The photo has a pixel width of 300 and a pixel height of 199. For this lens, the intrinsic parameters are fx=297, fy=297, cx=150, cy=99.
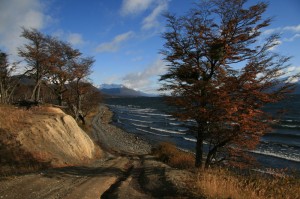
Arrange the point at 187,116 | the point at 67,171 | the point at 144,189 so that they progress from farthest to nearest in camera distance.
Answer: the point at 187,116 → the point at 67,171 → the point at 144,189

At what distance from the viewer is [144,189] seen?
12.3 m

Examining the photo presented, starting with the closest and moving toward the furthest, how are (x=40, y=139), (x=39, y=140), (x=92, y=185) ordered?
1. (x=92, y=185)
2. (x=39, y=140)
3. (x=40, y=139)

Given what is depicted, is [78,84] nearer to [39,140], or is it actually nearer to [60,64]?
[60,64]

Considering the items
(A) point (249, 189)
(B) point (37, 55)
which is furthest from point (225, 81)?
(B) point (37, 55)

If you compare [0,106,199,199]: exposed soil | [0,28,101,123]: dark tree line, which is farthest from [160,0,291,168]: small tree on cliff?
[0,28,101,123]: dark tree line

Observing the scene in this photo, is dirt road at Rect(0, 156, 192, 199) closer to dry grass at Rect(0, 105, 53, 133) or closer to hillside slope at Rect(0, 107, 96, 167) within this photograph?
hillside slope at Rect(0, 107, 96, 167)

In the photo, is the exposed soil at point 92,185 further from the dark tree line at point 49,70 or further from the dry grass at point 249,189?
the dark tree line at point 49,70

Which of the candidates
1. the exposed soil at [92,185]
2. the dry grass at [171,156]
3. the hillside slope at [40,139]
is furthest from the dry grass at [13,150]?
the dry grass at [171,156]

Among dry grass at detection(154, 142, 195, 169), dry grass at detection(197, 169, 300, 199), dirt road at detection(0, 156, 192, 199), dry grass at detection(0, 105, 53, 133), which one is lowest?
dry grass at detection(154, 142, 195, 169)

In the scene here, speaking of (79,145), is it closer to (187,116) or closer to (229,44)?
(187,116)

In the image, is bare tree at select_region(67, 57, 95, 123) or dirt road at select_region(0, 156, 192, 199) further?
bare tree at select_region(67, 57, 95, 123)

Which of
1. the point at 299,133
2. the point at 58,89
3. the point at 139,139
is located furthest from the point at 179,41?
the point at 299,133

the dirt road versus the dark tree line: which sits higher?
the dark tree line

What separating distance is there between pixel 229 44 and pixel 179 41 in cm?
304
